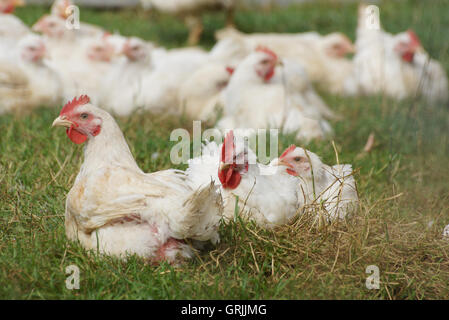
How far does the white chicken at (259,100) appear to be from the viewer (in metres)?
4.83

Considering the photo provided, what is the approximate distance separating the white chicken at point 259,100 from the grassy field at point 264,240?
0.46 meters

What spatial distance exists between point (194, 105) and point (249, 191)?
101 inches

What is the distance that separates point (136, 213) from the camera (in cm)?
260

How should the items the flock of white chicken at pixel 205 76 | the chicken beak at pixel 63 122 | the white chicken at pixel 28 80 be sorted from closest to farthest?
1. the chicken beak at pixel 63 122
2. the flock of white chicken at pixel 205 76
3. the white chicken at pixel 28 80

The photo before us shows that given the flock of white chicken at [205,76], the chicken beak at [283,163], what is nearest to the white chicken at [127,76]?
the flock of white chicken at [205,76]

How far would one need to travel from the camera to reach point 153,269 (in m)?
2.61

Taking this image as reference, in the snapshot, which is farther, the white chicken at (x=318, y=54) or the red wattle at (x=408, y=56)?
the white chicken at (x=318, y=54)

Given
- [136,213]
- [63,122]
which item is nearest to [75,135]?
[63,122]

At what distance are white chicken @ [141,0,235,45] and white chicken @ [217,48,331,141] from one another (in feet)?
12.3

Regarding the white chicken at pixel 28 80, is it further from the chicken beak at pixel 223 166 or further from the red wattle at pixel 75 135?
the chicken beak at pixel 223 166

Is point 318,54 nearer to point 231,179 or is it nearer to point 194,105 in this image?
point 194,105

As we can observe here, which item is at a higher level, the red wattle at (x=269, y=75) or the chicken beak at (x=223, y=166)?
the red wattle at (x=269, y=75)

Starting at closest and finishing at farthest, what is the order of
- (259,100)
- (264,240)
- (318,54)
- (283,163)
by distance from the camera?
(264,240), (283,163), (259,100), (318,54)

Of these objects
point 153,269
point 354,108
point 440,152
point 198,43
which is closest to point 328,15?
point 198,43
